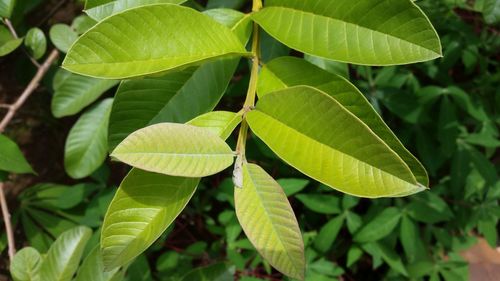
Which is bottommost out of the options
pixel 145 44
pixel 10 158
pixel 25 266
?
pixel 25 266

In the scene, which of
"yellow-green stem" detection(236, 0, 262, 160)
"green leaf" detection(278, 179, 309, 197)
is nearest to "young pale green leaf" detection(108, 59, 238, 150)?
"yellow-green stem" detection(236, 0, 262, 160)

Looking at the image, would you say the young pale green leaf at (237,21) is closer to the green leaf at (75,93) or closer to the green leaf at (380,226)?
the green leaf at (75,93)

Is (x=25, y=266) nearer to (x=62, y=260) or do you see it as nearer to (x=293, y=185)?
(x=62, y=260)

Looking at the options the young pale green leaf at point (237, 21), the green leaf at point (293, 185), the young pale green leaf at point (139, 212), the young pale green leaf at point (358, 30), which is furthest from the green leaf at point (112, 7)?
the green leaf at point (293, 185)

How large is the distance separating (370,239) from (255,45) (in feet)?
3.14

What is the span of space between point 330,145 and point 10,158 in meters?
0.92

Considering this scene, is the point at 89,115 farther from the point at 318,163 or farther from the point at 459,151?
the point at 459,151

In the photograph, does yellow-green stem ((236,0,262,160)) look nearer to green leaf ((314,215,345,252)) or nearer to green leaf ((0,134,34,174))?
green leaf ((0,134,34,174))

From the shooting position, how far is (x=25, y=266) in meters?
1.07

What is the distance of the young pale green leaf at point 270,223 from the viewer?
2.14ft

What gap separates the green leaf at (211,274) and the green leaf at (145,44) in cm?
59

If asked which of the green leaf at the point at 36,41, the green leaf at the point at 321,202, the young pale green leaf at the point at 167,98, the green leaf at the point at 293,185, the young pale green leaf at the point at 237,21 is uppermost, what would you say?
the young pale green leaf at the point at 237,21

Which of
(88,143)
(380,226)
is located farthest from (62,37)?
(380,226)

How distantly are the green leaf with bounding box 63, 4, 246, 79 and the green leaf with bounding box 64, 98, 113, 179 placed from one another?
0.74 m
